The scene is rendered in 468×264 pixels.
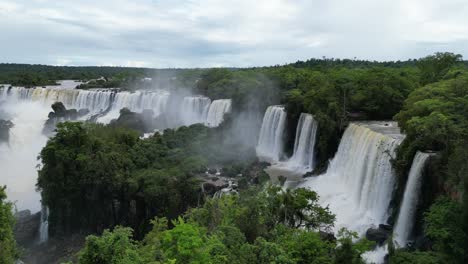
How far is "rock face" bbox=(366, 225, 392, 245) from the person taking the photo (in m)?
18.4

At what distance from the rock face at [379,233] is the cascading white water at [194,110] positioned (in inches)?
1133

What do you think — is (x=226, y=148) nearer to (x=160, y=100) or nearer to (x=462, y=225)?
(x=160, y=100)

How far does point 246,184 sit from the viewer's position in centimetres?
2708

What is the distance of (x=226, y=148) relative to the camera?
35125mm

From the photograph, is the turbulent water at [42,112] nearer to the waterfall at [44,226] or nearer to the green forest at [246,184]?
the green forest at [246,184]

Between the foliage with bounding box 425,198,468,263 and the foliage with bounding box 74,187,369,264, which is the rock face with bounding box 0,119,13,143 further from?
the foliage with bounding box 425,198,468,263

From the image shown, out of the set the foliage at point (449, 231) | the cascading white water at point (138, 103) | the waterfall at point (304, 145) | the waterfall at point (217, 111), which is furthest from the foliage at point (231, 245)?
the cascading white water at point (138, 103)

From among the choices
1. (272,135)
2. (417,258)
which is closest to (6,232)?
(417,258)

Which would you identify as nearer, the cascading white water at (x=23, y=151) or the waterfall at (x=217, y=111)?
the cascading white water at (x=23, y=151)

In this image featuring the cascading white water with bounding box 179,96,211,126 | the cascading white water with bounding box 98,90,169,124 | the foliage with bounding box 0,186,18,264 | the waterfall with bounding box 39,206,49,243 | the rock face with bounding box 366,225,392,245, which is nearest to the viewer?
the foliage with bounding box 0,186,18,264

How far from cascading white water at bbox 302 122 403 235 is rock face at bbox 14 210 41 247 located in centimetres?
1805

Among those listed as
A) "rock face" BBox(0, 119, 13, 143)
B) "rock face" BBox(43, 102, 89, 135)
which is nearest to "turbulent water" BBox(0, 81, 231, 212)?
"rock face" BBox(0, 119, 13, 143)

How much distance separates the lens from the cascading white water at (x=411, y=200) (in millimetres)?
17516

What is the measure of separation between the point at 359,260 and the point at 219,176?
17.8 metres
